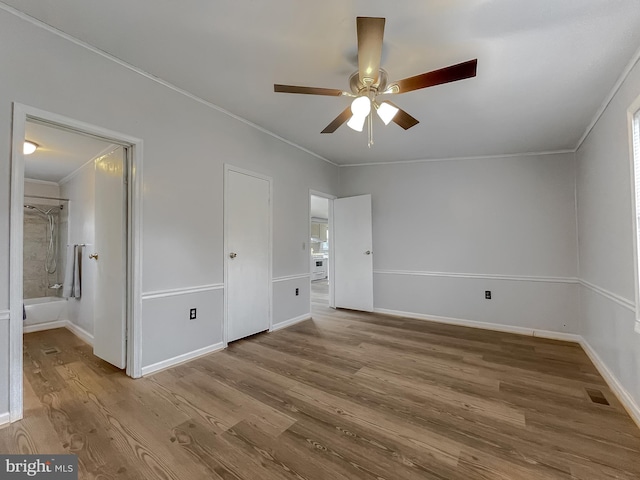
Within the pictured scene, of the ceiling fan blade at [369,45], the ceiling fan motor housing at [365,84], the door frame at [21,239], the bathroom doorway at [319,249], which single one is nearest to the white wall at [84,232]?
the door frame at [21,239]

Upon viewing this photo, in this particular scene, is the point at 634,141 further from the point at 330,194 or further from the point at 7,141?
the point at 7,141

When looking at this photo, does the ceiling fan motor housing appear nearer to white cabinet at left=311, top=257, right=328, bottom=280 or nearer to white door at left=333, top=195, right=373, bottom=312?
white door at left=333, top=195, right=373, bottom=312

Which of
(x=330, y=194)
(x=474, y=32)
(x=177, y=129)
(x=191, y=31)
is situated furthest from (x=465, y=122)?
(x=177, y=129)

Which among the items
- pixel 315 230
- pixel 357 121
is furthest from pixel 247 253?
pixel 315 230

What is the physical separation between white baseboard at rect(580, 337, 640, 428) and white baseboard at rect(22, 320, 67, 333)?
6125 mm

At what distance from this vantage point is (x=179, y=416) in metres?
1.76

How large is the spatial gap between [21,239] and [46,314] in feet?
9.83

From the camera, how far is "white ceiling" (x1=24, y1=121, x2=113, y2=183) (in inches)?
104

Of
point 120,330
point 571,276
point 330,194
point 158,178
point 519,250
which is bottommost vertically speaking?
point 120,330

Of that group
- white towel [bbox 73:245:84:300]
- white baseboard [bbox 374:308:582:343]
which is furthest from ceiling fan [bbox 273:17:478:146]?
white towel [bbox 73:245:84:300]

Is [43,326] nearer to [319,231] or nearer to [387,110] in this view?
[387,110]

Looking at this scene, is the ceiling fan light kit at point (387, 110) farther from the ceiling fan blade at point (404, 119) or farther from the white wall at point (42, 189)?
the white wall at point (42, 189)

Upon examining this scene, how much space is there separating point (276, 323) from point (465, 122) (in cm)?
327

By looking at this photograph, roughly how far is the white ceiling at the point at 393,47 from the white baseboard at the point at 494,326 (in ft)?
8.03
